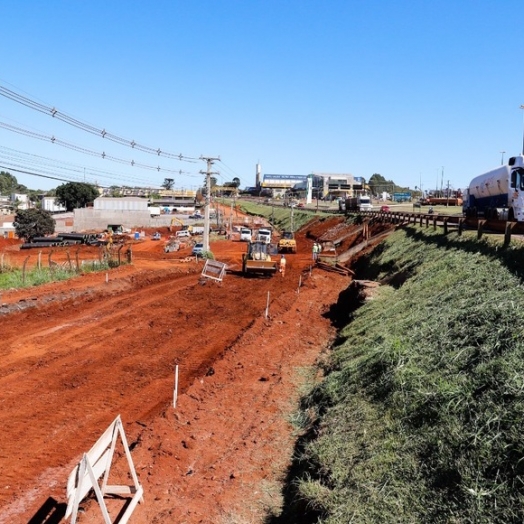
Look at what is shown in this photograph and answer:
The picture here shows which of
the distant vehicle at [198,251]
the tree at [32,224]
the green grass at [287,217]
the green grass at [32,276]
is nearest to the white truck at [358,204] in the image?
the green grass at [287,217]

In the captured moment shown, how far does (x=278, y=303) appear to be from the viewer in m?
26.8

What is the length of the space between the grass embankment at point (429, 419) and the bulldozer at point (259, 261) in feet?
76.4

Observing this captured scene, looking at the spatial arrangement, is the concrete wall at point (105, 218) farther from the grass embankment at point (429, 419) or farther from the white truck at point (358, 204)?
the grass embankment at point (429, 419)

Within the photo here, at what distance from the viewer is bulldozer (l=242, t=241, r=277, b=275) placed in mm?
37531

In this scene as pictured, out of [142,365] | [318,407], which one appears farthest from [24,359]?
[318,407]

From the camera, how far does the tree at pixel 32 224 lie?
256ft

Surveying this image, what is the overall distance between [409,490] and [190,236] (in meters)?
74.6

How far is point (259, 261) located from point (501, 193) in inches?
649

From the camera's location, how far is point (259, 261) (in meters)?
37.5

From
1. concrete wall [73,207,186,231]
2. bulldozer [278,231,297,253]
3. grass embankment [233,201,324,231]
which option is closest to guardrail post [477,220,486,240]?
bulldozer [278,231,297,253]

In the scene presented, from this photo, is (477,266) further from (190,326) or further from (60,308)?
(60,308)

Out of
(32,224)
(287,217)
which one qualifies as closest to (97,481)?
(32,224)

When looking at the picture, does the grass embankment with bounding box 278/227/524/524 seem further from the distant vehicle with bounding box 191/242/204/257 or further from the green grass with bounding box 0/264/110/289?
the distant vehicle with bounding box 191/242/204/257

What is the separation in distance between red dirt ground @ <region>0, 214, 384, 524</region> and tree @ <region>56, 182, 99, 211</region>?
123365 millimetres
